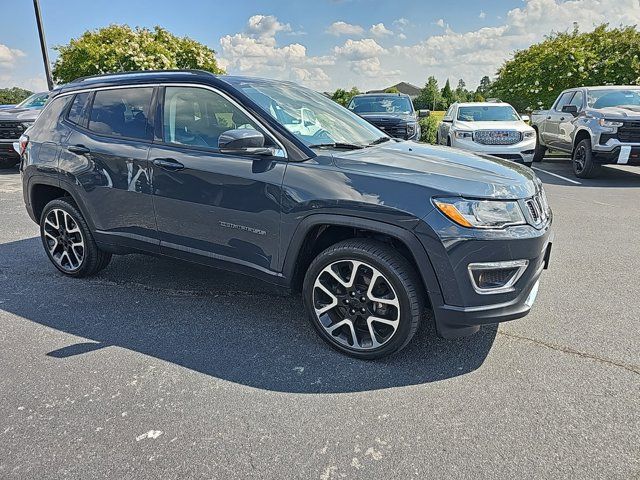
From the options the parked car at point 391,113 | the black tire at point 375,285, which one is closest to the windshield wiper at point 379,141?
the black tire at point 375,285

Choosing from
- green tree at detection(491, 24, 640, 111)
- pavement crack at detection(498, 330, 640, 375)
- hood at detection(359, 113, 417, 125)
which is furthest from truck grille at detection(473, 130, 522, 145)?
green tree at detection(491, 24, 640, 111)

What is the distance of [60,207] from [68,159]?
47 cm

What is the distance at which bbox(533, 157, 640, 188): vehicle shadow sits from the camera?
908 cm

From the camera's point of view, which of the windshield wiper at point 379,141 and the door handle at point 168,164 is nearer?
the door handle at point 168,164

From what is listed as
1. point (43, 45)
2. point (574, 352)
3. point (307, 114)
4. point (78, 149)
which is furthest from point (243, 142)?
point (43, 45)

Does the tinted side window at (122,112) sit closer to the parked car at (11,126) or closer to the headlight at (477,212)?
the headlight at (477,212)

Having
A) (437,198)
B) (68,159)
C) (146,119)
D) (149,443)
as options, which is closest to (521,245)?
(437,198)

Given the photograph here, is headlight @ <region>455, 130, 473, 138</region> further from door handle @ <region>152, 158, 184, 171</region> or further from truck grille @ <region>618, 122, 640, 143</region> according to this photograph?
door handle @ <region>152, 158, 184, 171</region>

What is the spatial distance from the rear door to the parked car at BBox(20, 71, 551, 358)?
0.01m

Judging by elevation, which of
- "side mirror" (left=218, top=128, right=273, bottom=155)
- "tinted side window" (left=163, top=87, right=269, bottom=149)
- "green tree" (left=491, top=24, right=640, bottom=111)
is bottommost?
"side mirror" (left=218, top=128, right=273, bottom=155)

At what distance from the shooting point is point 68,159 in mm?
3936

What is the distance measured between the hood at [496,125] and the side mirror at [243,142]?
8.31m

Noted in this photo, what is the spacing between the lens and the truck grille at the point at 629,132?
8.66 metres

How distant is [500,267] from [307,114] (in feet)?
5.89
